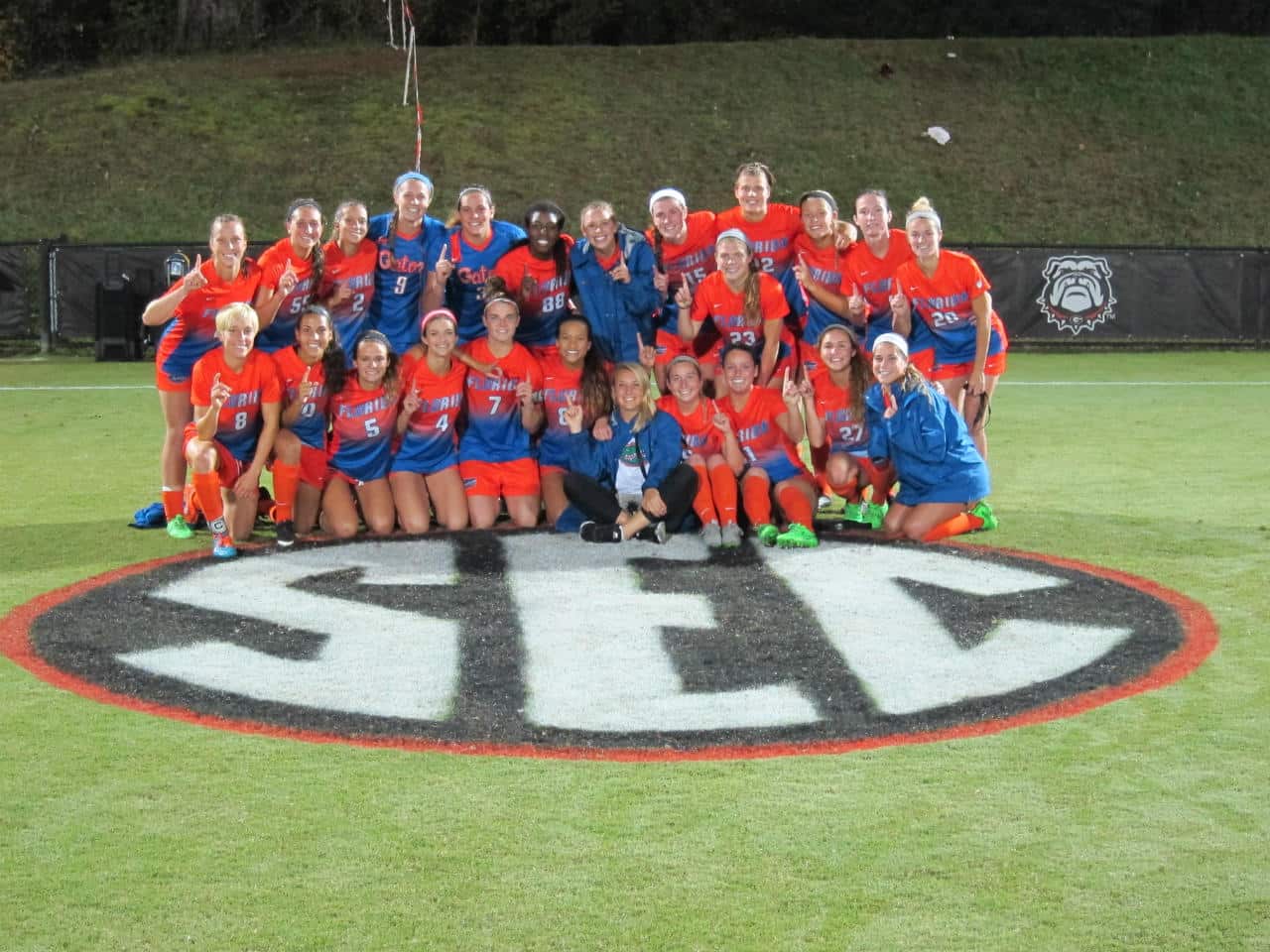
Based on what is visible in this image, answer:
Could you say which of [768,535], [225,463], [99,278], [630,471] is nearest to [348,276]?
[225,463]

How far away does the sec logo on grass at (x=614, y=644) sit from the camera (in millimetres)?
4785

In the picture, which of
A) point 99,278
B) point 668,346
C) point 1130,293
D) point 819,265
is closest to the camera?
point 819,265

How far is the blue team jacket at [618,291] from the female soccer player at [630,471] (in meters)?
0.54

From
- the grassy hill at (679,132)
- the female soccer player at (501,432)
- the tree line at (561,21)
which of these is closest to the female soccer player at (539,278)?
the female soccer player at (501,432)

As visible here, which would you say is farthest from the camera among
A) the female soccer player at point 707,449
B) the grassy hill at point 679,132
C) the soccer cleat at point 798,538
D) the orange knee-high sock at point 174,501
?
the grassy hill at point 679,132

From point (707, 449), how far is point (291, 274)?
2.31 m

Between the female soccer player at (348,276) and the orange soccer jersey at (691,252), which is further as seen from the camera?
the orange soccer jersey at (691,252)

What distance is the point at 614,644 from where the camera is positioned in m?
5.69

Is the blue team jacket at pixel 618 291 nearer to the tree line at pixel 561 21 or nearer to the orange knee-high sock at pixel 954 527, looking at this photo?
the orange knee-high sock at pixel 954 527

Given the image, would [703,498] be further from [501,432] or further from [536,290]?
[536,290]

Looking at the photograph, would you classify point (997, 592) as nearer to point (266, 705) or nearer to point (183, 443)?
point (266, 705)

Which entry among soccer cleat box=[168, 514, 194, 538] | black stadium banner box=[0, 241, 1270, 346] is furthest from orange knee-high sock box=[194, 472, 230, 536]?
black stadium banner box=[0, 241, 1270, 346]

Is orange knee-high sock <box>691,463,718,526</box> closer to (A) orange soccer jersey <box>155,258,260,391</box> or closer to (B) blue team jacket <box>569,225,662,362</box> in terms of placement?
(B) blue team jacket <box>569,225,662,362</box>

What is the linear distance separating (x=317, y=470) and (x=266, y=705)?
3067 millimetres
